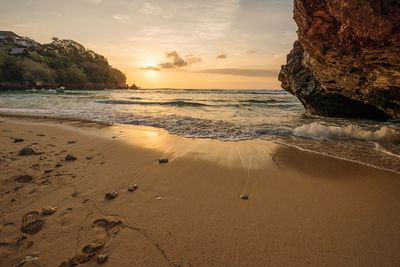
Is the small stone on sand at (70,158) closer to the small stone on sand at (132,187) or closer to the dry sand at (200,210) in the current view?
the dry sand at (200,210)

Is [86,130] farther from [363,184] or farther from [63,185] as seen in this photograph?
[363,184]

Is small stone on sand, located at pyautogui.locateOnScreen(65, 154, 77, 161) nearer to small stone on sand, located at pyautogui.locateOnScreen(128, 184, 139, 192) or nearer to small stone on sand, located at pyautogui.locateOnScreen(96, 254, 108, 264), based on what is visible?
small stone on sand, located at pyautogui.locateOnScreen(128, 184, 139, 192)

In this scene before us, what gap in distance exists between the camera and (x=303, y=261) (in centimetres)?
210

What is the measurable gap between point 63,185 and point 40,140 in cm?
338

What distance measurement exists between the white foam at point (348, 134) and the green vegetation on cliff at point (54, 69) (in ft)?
175

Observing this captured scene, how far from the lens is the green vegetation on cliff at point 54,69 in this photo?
48.2 m

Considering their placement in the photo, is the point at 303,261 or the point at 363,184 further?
the point at 363,184

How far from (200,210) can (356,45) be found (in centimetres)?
602

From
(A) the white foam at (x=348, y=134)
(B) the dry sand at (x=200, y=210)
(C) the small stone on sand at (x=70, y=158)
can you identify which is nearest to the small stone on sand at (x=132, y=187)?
(B) the dry sand at (x=200, y=210)

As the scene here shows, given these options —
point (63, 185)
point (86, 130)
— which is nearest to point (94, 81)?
point (86, 130)

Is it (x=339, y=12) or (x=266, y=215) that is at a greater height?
(x=339, y=12)

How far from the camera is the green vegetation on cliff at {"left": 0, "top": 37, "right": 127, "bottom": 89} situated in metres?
48.2

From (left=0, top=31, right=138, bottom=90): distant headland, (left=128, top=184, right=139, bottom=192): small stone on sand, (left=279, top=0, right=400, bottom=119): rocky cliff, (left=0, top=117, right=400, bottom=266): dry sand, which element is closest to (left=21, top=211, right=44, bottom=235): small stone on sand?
(left=0, top=117, right=400, bottom=266): dry sand

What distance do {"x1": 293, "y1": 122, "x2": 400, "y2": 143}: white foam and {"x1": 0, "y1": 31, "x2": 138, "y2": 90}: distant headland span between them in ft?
175
